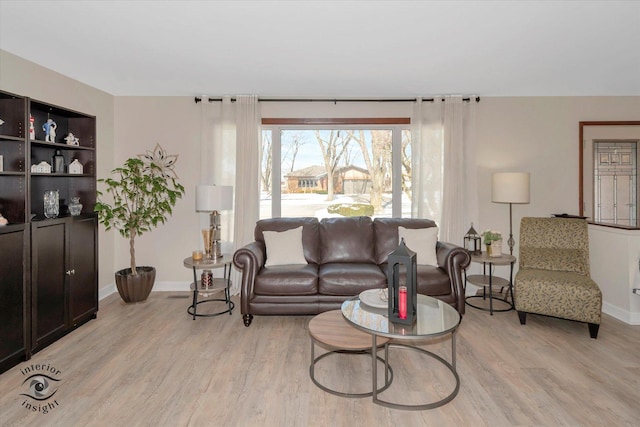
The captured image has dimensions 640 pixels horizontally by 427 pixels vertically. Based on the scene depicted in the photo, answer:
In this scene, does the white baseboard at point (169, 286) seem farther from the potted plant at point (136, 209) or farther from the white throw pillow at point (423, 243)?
the white throw pillow at point (423, 243)

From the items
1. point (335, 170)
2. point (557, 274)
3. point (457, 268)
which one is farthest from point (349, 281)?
point (557, 274)

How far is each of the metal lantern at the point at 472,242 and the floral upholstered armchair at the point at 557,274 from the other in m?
0.44

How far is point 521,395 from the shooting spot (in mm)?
2330

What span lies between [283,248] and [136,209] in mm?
1918

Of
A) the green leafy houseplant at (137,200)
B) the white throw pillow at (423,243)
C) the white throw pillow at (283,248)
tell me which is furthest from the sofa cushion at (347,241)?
the green leafy houseplant at (137,200)

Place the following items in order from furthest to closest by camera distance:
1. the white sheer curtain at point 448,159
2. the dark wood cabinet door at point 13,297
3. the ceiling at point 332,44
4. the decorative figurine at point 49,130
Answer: the white sheer curtain at point 448,159 → the decorative figurine at point 49,130 → the dark wood cabinet door at point 13,297 → the ceiling at point 332,44

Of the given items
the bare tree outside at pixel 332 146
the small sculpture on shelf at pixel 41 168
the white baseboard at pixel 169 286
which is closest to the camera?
the small sculpture on shelf at pixel 41 168

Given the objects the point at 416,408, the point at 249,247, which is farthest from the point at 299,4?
the point at 416,408

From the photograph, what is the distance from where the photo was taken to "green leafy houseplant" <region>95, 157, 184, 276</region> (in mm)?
4059

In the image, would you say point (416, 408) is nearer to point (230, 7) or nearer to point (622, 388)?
point (622, 388)

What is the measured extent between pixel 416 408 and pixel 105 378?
214cm

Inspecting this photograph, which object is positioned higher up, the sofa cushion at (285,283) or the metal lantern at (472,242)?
the metal lantern at (472,242)

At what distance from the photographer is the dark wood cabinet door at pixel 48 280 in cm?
287

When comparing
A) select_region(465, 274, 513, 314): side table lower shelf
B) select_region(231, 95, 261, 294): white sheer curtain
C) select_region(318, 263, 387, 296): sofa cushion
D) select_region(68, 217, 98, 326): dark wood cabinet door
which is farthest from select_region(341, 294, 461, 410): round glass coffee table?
select_region(68, 217, 98, 326): dark wood cabinet door
